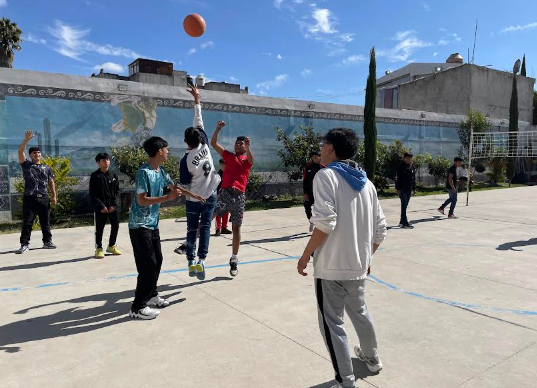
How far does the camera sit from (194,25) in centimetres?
716

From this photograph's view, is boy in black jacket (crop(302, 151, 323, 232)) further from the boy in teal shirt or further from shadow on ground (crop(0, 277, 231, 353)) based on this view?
the boy in teal shirt

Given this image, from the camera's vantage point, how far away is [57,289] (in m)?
5.08

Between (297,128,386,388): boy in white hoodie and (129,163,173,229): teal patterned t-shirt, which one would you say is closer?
(297,128,386,388): boy in white hoodie

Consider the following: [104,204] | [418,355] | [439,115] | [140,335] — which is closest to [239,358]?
[140,335]

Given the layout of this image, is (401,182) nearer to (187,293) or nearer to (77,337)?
(187,293)

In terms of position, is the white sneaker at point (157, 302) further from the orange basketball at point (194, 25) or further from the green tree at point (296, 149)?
the green tree at point (296, 149)

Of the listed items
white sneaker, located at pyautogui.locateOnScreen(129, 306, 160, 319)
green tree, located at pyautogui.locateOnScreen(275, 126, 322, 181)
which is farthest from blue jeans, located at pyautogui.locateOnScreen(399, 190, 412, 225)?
white sneaker, located at pyautogui.locateOnScreen(129, 306, 160, 319)

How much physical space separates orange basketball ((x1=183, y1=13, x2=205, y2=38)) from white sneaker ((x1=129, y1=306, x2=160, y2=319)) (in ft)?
16.5

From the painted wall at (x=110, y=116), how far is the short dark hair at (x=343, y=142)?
1118 centimetres

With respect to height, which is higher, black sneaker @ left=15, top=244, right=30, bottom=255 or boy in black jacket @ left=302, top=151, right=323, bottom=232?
boy in black jacket @ left=302, top=151, right=323, bottom=232

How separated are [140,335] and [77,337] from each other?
572mm

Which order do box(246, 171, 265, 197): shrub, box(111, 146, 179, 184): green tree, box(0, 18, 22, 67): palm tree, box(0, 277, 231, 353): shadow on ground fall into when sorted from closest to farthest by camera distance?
box(0, 277, 231, 353): shadow on ground
box(111, 146, 179, 184): green tree
box(246, 171, 265, 197): shrub
box(0, 18, 22, 67): palm tree

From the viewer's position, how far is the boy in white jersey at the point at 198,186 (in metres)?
4.91

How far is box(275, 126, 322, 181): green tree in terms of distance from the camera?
52.6 ft
